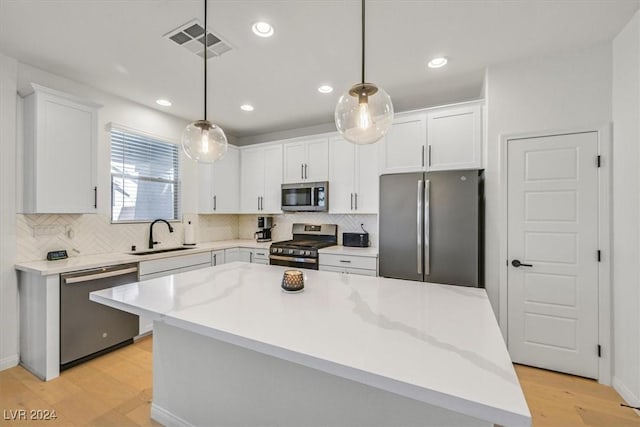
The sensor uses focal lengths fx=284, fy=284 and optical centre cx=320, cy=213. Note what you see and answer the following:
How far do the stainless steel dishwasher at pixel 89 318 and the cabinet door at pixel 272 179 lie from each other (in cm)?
194

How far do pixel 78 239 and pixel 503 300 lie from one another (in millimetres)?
4335

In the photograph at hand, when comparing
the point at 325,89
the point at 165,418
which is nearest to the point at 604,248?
the point at 325,89

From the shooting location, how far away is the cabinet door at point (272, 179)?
430 centimetres

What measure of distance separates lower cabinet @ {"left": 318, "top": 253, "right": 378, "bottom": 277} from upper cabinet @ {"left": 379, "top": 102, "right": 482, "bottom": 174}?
3.48 ft

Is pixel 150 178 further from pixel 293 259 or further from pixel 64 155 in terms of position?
pixel 293 259

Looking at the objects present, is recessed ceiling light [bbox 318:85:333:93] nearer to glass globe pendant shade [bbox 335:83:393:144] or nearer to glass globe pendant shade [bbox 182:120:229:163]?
glass globe pendant shade [bbox 182:120:229:163]

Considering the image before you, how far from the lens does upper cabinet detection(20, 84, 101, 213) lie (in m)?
2.54

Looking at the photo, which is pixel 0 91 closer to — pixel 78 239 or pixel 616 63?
pixel 78 239

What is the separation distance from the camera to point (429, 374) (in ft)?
2.79

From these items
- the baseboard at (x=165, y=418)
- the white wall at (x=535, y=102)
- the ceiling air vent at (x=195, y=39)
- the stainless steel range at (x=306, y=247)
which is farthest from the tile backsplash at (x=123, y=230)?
the ceiling air vent at (x=195, y=39)

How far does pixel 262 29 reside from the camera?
2.14 meters

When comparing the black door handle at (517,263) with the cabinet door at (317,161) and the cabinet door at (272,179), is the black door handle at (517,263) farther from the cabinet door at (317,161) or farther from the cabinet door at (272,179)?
the cabinet door at (272,179)

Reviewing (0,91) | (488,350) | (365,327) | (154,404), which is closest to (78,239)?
(0,91)

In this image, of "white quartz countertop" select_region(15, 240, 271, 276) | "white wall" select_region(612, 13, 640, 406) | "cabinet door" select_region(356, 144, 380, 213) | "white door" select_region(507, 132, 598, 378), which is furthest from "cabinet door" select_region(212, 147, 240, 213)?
"white wall" select_region(612, 13, 640, 406)
